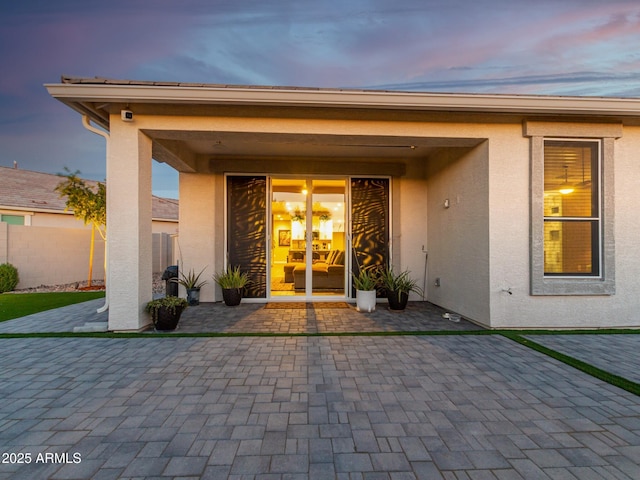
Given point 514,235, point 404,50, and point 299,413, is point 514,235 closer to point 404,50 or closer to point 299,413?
point 299,413

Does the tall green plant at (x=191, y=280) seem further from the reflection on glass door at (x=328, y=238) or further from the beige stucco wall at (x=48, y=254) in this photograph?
the beige stucco wall at (x=48, y=254)

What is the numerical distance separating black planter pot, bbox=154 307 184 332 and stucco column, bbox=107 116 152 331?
286 millimetres

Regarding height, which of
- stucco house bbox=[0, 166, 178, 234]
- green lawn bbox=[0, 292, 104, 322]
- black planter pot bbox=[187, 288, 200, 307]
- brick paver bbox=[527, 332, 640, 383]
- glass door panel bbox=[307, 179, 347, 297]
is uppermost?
stucco house bbox=[0, 166, 178, 234]

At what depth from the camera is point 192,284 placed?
5867 mm

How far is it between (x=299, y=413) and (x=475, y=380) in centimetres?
160

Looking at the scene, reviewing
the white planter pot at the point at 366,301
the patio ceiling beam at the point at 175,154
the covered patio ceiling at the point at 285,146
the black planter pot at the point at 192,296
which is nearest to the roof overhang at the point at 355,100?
the covered patio ceiling at the point at 285,146

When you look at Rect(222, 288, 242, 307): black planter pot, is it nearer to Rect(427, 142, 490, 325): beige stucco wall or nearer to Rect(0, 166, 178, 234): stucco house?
Rect(427, 142, 490, 325): beige stucco wall

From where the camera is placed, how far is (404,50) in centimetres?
988

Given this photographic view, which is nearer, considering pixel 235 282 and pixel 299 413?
pixel 299 413

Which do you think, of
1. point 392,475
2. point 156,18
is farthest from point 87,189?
point 392,475

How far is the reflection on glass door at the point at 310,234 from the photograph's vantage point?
638cm

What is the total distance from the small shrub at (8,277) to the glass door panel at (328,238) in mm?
7813

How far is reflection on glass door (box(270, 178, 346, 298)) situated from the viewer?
20.9 ft

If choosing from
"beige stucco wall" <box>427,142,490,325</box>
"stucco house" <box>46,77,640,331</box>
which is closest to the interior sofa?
"beige stucco wall" <box>427,142,490,325</box>
